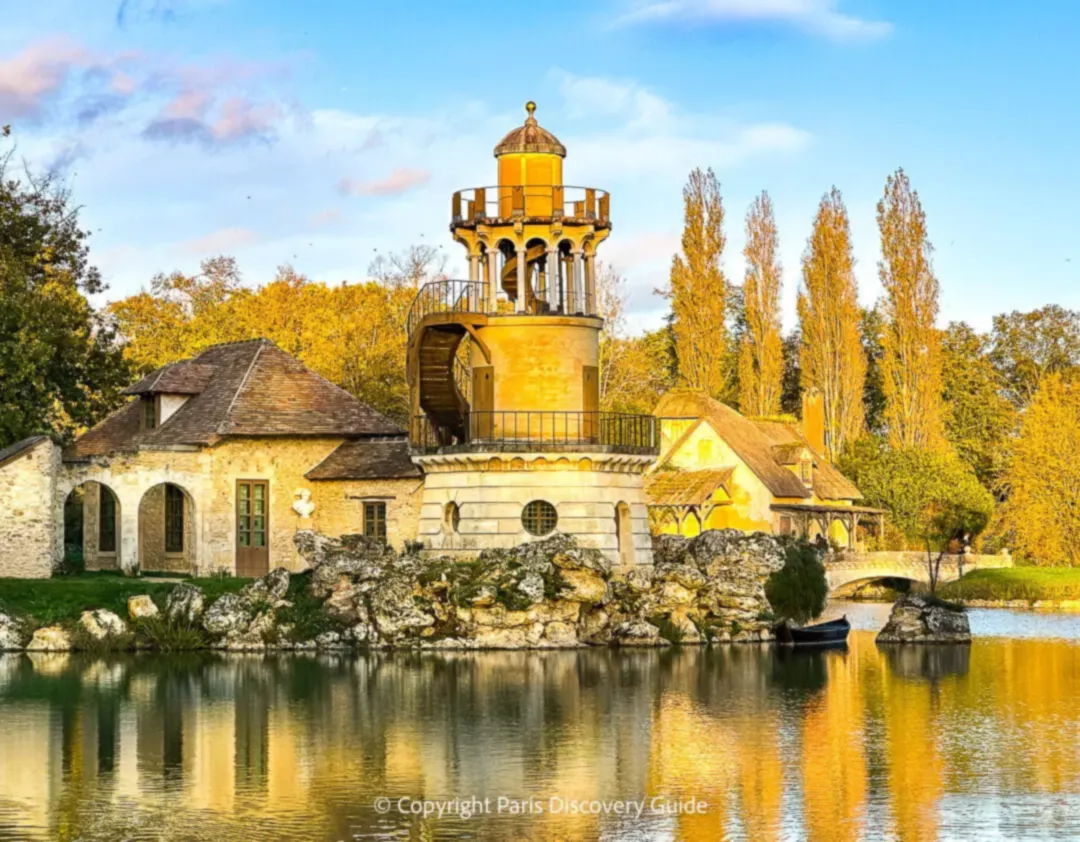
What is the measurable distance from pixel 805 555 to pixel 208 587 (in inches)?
595

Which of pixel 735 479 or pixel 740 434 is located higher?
pixel 740 434

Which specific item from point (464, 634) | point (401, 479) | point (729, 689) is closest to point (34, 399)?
point (401, 479)

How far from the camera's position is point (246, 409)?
47.1m

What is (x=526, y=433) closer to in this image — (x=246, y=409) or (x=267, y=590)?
(x=267, y=590)

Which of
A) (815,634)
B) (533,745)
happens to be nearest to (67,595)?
(533,745)

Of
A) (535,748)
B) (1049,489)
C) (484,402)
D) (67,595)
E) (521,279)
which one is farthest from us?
(1049,489)

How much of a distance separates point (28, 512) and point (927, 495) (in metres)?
43.5

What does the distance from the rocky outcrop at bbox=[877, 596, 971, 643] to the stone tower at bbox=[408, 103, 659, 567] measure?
638cm

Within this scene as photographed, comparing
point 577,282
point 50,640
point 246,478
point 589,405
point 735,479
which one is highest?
point 577,282

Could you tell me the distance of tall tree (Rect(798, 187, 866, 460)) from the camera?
79688 millimetres

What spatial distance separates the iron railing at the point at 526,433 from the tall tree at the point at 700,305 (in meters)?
34.6

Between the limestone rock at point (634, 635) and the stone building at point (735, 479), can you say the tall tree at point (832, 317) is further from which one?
the limestone rock at point (634, 635)

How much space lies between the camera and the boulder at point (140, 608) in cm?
3928

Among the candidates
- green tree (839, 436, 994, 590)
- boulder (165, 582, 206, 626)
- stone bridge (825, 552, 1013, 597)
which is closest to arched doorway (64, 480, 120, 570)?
boulder (165, 582, 206, 626)
